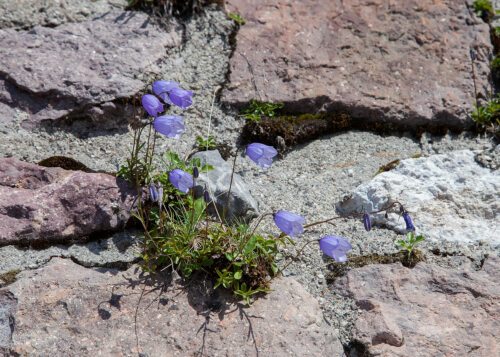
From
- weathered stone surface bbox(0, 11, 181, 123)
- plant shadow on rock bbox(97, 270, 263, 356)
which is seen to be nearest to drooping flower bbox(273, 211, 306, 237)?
plant shadow on rock bbox(97, 270, 263, 356)

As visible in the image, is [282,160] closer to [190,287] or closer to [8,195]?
[190,287]

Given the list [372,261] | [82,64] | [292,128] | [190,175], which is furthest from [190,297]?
[82,64]

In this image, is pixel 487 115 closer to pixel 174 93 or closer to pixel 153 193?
pixel 174 93

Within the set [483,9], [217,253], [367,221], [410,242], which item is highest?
[483,9]

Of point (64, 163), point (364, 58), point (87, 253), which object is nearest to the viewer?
point (87, 253)

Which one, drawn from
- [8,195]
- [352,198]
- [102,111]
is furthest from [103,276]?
[352,198]

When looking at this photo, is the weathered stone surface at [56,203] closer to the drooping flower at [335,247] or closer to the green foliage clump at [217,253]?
the green foliage clump at [217,253]
